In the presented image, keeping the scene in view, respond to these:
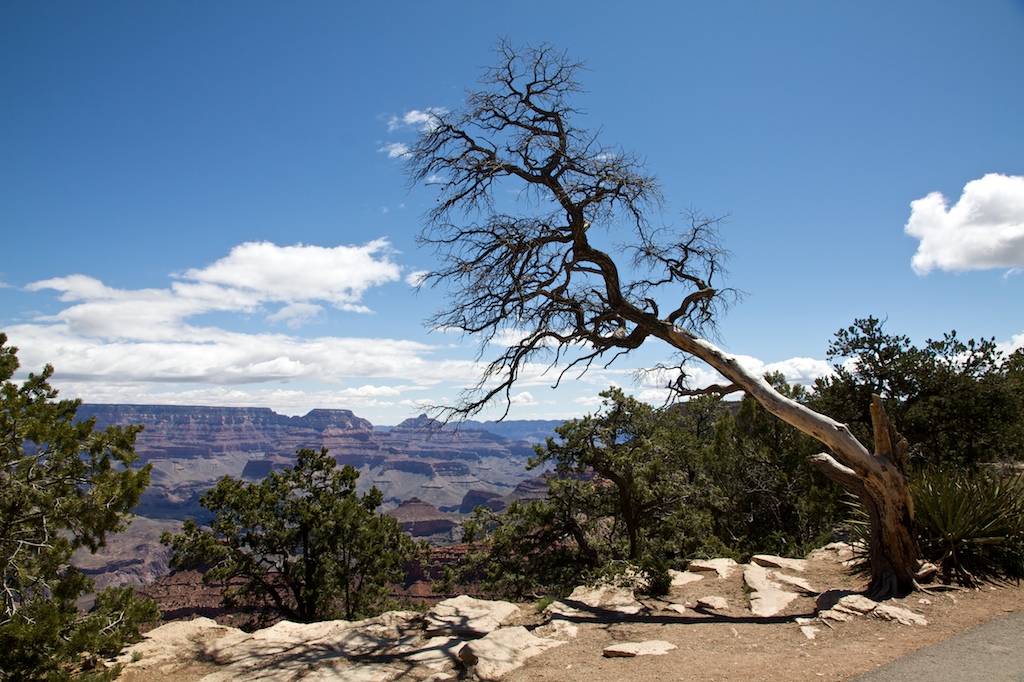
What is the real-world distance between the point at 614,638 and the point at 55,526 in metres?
6.81

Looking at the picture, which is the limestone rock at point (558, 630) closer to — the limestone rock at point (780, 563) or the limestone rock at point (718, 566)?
the limestone rock at point (718, 566)

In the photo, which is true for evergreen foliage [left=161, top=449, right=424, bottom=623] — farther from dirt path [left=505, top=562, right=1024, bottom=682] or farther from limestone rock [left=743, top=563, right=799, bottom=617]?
dirt path [left=505, top=562, right=1024, bottom=682]

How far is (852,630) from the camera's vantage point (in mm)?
6238

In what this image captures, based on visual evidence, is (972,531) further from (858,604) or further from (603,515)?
(603,515)

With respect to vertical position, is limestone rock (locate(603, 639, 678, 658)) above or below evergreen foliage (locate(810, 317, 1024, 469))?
below

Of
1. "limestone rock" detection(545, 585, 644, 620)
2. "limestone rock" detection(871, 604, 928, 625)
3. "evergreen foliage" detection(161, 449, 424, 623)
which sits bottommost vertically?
"evergreen foliage" detection(161, 449, 424, 623)

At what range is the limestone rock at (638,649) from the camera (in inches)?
236

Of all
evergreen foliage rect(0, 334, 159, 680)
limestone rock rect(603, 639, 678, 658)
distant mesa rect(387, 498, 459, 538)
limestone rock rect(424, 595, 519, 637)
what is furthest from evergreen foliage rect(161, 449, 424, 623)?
distant mesa rect(387, 498, 459, 538)

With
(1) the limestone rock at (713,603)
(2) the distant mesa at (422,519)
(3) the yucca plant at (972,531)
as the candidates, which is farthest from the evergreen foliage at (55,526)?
(2) the distant mesa at (422,519)

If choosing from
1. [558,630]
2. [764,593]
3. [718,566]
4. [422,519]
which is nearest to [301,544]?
[558,630]

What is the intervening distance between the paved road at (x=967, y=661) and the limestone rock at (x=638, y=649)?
6.35ft

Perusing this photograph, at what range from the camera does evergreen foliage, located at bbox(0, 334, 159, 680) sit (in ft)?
19.2

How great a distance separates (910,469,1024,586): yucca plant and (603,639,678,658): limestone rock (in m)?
4.54

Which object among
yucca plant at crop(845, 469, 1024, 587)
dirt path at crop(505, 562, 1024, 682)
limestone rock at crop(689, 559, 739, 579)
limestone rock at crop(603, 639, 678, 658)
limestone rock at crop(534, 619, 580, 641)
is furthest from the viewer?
limestone rock at crop(689, 559, 739, 579)
